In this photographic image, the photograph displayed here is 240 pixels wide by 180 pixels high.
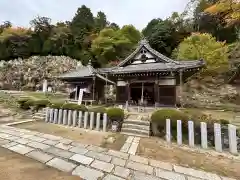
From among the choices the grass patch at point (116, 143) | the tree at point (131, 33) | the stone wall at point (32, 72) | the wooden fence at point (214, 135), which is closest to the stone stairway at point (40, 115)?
the grass patch at point (116, 143)

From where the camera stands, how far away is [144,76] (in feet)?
42.4

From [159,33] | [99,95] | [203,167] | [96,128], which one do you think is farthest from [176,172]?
[159,33]

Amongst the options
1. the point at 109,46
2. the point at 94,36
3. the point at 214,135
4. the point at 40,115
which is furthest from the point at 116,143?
the point at 94,36

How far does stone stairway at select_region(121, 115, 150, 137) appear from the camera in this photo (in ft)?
21.5

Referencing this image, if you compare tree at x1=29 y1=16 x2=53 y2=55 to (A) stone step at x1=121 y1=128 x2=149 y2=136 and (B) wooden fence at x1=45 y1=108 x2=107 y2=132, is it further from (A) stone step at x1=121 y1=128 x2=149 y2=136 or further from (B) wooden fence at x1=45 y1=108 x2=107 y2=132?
(A) stone step at x1=121 y1=128 x2=149 y2=136

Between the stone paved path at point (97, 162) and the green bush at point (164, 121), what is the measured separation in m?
2.40

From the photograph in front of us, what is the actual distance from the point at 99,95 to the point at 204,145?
41.1 ft

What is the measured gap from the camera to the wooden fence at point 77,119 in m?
7.13

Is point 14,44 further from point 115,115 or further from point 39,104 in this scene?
point 115,115

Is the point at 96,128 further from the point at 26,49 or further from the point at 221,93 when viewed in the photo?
the point at 26,49

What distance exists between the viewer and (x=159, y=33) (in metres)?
26.8

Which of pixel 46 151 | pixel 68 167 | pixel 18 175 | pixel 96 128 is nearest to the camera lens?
pixel 18 175

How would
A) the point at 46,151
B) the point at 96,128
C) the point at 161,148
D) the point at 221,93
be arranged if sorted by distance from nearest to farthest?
the point at 46,151, the point at 161,148, the point at 96,128, the point at 221,93

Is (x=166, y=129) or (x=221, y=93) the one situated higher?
(x=221, y=93)
